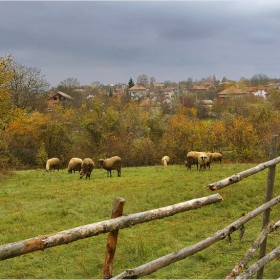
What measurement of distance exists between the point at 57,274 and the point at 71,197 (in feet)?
21.9

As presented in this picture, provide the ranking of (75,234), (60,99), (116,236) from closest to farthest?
1. (75,234)
2. (116,236)
3. (60,99)

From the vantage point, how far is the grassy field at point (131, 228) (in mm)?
6914

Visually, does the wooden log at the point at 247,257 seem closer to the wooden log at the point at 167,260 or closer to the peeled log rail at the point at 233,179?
the wooden log at the point at 167,260

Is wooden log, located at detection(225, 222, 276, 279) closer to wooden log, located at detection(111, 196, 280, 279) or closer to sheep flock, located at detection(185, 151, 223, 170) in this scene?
wooden log, located at detection(111, 196, 280, 279)

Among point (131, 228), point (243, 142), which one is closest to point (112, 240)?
point (131, 228)

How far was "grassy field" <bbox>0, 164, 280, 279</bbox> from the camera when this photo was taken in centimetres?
691

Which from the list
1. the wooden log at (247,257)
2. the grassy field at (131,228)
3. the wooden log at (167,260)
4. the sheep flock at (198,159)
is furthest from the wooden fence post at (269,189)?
the sheep flock at (198,159)

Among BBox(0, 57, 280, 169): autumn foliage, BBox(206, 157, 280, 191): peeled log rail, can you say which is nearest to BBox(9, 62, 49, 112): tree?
BBox(0, 57, 280, 169): autumn foliage

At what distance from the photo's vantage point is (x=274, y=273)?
613 cm

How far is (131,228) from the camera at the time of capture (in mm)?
9328

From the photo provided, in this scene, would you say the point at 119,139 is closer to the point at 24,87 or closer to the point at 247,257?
the point at 24,87

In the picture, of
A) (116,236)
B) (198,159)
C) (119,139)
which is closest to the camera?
(116,236)

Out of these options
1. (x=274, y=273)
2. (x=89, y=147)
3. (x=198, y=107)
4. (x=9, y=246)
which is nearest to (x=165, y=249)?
(x=274, y=273)

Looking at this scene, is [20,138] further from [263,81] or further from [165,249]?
[263,81]
